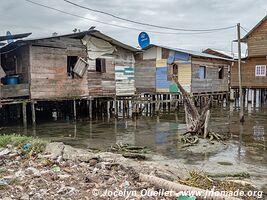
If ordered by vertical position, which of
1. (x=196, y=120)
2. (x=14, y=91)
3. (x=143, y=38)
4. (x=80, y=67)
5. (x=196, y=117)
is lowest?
(x=196, y=120)

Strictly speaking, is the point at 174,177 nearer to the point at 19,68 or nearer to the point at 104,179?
the point at 104,179

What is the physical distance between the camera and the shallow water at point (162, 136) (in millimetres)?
9734

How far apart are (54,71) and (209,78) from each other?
14.9 meters

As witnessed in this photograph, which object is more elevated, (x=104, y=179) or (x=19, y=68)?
(x=19, y=68)

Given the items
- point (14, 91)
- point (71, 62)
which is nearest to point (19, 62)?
point (14, 91)

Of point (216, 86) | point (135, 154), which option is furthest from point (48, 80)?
point (216, 86)

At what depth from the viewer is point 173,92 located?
977 inches

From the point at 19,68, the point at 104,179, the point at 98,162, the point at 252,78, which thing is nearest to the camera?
the point at 104,179

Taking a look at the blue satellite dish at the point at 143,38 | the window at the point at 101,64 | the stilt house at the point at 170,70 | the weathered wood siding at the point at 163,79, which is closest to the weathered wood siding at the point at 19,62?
the window at the point at 101,64

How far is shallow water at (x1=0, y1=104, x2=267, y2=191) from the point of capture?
9.73 metres

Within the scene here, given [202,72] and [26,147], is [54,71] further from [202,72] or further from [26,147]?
[202,72]

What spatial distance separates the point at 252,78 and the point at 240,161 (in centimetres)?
2031

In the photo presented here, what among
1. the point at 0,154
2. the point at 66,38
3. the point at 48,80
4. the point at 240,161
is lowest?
the point at 240,161

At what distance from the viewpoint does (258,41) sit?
26531 millimetres
